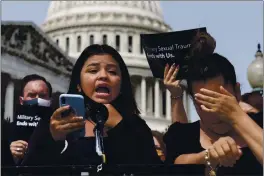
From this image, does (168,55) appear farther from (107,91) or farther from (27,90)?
(27,90)

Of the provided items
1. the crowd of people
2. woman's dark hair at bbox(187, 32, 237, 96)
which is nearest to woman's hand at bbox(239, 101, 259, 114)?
the crowd of people

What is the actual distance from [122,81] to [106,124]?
0.52 metres

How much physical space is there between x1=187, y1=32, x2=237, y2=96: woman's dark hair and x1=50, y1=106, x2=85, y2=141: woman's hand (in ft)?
3.94

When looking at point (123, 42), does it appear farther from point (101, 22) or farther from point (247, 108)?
point (247, 108)

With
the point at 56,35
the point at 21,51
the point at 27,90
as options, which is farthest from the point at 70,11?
the point at 27,90

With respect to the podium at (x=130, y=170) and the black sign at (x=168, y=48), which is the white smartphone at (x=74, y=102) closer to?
the podium at (x=130, y=170)

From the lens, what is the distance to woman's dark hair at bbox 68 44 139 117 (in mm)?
6727

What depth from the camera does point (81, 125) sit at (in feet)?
20.4

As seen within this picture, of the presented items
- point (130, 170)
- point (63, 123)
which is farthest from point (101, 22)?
point (130, 170)

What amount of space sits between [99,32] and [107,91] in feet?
293

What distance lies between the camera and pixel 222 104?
19.5ft

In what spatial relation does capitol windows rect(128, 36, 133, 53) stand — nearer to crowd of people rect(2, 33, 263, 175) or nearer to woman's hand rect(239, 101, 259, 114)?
crowd of people rect(2, 33, 263, 175)

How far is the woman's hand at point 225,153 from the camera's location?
5.84m

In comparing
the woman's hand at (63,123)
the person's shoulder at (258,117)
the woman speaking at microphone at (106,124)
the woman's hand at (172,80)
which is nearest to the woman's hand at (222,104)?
the person's shoulder at (258,117)
